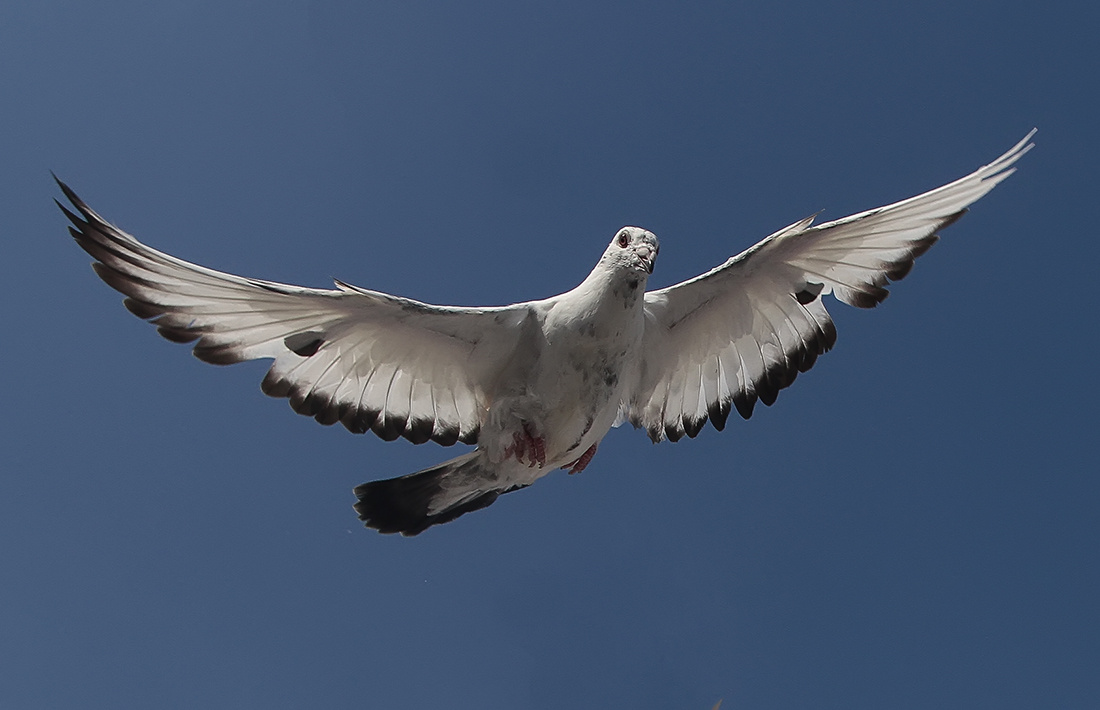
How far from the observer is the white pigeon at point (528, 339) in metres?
6.37

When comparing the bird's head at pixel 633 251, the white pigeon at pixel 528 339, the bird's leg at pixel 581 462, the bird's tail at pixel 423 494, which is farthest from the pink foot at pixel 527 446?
the bird's head at pixel 633 251

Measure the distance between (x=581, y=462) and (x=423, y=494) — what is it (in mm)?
1390

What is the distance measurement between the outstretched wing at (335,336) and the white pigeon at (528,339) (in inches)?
0.4

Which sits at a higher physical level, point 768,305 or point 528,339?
point 768,305

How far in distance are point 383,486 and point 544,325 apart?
1.71 m

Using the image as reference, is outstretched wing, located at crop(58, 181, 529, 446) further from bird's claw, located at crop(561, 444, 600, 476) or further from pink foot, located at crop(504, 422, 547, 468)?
bird's claw, located at crop(561, 444, 600, 476)

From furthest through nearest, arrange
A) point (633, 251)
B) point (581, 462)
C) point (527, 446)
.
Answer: point (581, 462) < point (527, 446) < point (633, 251)

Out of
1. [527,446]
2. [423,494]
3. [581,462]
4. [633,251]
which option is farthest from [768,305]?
[423,494]

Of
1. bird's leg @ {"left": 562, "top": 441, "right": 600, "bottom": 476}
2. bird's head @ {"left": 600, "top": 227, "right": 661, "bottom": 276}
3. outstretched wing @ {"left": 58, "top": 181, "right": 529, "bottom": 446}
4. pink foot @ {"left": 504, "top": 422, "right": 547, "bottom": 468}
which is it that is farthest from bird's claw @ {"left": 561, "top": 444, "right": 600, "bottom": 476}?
bird's head @ {"left": 600, "top": 227, "right": 661, "bottom": 276}

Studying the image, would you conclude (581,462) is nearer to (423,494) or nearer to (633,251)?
(423,494)

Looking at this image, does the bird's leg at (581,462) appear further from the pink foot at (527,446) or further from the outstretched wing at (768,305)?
the pink foot at (527,446)

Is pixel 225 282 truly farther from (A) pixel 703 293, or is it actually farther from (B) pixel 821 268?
(B) pixel 821 268

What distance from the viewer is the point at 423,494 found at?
7.26m

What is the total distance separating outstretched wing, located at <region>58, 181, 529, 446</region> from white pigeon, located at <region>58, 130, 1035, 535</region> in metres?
0.01
